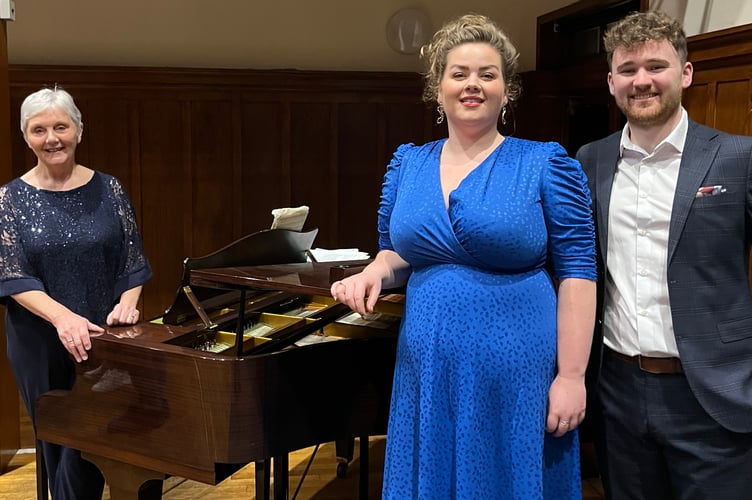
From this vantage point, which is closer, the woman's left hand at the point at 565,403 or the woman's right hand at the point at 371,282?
the woman's left hand at the point at 565,403

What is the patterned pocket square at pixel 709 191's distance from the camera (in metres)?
1.54

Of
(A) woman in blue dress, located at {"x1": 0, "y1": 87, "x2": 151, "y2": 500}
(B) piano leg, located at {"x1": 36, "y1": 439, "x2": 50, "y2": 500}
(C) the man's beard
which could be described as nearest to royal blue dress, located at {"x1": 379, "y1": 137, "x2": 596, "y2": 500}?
(C) the man's beard

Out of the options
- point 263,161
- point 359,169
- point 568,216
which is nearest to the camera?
point 568,216

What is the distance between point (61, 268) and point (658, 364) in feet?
5.62

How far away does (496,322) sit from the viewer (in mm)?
1477

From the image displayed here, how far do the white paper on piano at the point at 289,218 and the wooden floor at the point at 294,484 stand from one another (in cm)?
103

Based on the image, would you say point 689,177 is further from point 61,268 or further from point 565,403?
point 61,268

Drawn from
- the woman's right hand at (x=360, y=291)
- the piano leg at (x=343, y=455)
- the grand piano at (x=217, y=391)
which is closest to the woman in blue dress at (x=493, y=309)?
the woman's right hand at (x=360, y=291)

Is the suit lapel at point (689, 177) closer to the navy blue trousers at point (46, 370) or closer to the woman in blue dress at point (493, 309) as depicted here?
the woman in blue dress at point (493, 309)

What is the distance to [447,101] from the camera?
1.52 m

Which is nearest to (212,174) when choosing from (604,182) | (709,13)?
(709,13)

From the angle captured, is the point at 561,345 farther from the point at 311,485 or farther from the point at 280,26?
the point at 280,26

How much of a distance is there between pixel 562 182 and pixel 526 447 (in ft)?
1.78

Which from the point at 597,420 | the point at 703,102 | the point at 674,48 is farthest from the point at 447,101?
the point at 703,102
